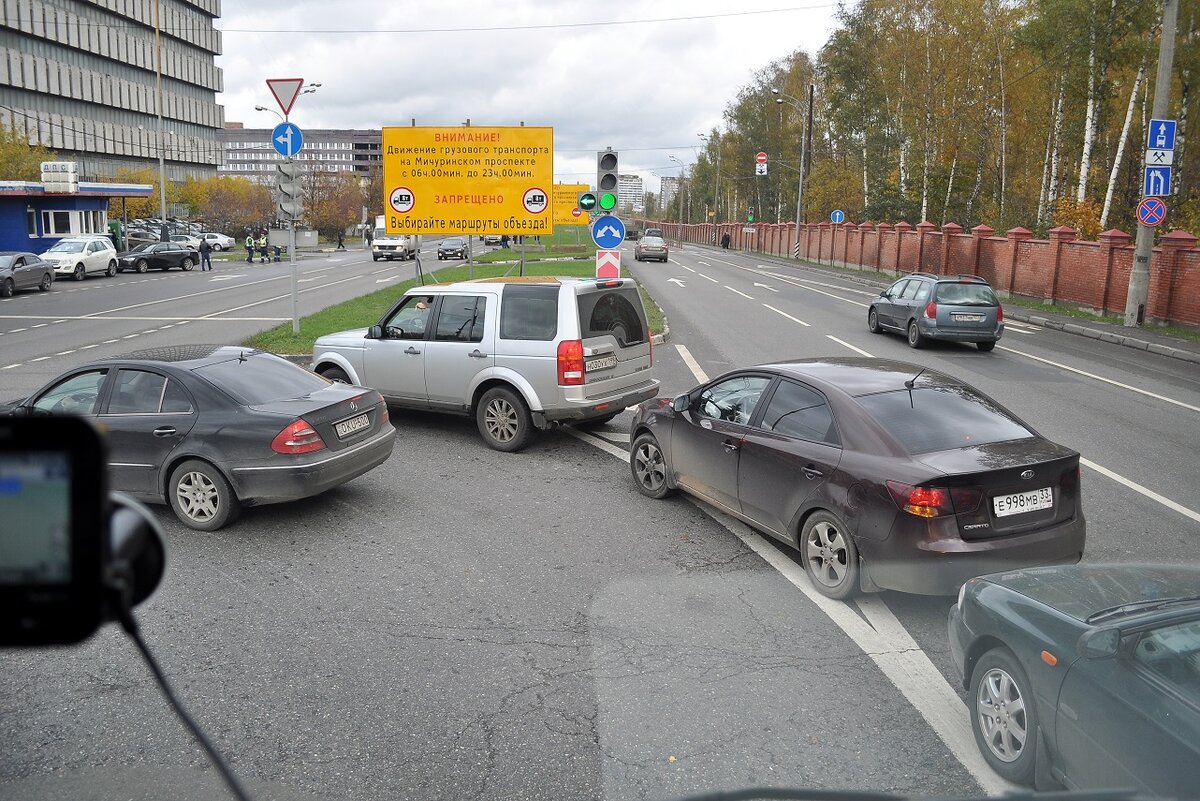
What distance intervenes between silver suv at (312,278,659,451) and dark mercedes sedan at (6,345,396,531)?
254 centimetres

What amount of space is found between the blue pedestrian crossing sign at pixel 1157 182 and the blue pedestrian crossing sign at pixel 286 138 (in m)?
18.1

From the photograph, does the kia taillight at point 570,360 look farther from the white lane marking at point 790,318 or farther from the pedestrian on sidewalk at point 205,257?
the pedestrian on sidewalk at point 205,257

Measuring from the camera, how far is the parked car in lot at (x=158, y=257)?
145ft

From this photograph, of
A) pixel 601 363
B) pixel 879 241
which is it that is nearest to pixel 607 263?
pixel 601 363

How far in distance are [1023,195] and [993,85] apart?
7.19 meters

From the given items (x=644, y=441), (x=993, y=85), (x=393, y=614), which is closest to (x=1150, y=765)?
(x=393, y=614)

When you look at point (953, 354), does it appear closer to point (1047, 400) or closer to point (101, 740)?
point (1047, 400)

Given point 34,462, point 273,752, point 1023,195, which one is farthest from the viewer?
point 1023,195

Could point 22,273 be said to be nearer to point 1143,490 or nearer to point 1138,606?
point 1143,490

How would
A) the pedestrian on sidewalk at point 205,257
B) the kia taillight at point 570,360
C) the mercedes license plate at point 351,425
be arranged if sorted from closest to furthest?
the mercedes license plate at point 351,425 < the kia taillight at point 570,360 < the pedestrian on sidewalk at point 205,257

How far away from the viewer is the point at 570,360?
10023 mm

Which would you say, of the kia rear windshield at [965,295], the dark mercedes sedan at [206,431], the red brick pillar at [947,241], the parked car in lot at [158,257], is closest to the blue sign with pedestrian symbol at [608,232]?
the kia rear windshield at [965,295]

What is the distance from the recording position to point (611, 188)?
16641 mm

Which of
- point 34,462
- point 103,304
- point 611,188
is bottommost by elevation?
point 103,304
